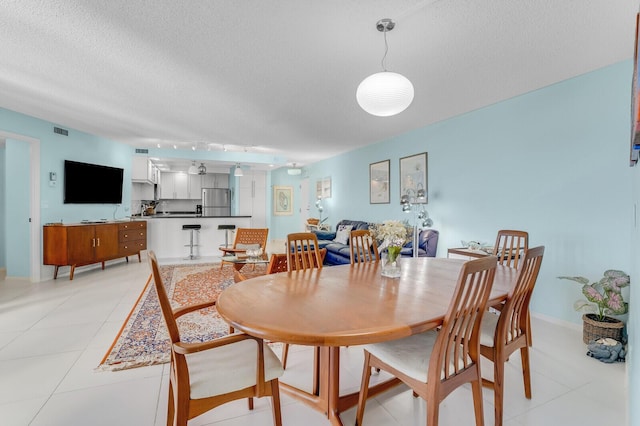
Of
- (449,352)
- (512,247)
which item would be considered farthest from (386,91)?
(512,247)

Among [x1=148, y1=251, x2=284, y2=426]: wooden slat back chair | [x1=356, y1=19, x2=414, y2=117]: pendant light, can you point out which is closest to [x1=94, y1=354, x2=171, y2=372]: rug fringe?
[x1=148, y1=251, x2=284, y2=426]: wooden slat back chair

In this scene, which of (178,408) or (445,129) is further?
(445,129)

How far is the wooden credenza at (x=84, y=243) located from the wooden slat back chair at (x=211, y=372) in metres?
4.37

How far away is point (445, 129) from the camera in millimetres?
4461

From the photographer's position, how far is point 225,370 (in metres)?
1.31

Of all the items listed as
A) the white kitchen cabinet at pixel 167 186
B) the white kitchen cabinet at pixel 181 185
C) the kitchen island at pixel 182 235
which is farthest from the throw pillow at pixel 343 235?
the white kitchen cabinet at pixel 167 186

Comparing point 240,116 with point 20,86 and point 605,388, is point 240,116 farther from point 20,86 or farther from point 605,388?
point 605,388

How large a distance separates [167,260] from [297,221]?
4.56m

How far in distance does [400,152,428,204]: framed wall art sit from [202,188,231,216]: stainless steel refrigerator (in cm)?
619

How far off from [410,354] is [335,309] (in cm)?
45

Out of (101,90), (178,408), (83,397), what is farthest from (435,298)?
(101,90)

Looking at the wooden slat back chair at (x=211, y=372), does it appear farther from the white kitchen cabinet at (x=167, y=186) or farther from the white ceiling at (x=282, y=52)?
the white kitchen cabinet at (x=167, y=186)

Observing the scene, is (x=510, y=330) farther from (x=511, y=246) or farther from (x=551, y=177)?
(x=551, y=177)

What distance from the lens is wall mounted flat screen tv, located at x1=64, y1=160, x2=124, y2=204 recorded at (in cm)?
502
